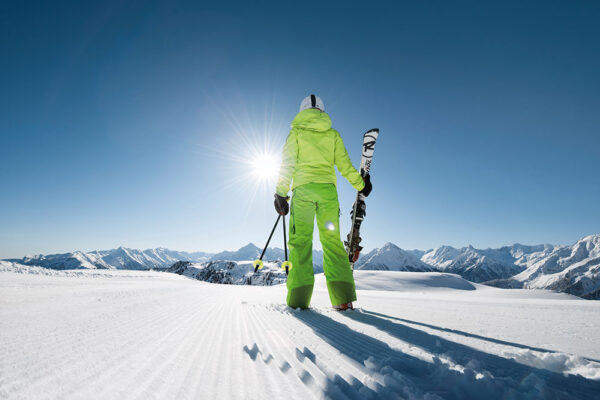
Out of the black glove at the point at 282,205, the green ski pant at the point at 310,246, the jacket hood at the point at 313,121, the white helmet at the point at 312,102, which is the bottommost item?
the green ski pant at the point at 310,246

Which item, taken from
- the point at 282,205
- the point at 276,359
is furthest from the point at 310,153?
the point at 276,359

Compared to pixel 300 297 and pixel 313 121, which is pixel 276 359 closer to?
pixel 300 297

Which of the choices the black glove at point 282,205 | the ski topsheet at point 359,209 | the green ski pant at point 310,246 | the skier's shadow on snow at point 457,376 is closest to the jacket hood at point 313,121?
the green ski pant at point 310,246

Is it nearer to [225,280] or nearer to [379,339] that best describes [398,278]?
[379,339]

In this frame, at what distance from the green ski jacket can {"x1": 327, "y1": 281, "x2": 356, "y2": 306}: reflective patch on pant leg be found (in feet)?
4.89

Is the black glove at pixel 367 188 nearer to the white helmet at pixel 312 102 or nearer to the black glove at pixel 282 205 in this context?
the black glove at pixel 282 205

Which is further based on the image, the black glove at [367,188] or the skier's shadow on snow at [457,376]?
the black glove at [367,188]

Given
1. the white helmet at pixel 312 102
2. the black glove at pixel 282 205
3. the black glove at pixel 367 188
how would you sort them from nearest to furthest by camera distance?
the black glove at pixel 282 205 → the white helmet at pixel 312 102 → the black glove at pixel 367 188

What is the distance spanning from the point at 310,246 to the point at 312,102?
2356 mm

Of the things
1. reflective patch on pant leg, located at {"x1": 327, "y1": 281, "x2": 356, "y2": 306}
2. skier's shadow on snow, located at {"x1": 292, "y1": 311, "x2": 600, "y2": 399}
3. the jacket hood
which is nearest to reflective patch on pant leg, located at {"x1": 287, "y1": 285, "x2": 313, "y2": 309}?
reflective patch on pant leg, located at {"x1": 327, "y1": 281, "x2": 356, "y2": 306}

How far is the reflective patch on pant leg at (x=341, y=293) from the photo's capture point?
3438mm

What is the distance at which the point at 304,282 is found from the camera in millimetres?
3455

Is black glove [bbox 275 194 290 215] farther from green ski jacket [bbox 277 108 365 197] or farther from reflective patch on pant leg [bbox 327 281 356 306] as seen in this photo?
reflective patch on pant leg [bbox 327 281 356 306]

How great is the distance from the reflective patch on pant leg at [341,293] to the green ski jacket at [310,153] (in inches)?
58.6
